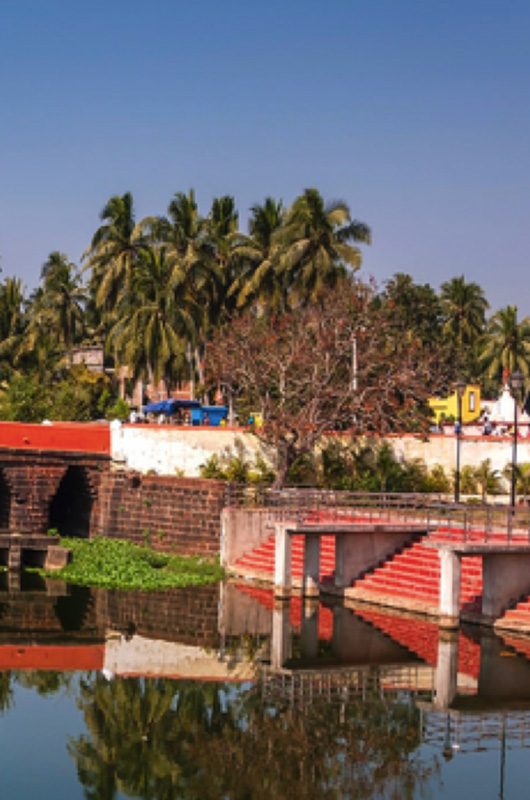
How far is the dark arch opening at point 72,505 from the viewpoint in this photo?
54.8m

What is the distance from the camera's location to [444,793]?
73.0 ft

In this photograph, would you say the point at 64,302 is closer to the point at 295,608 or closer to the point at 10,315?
the point at 10,315

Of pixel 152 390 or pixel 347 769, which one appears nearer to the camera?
pixel 347 769

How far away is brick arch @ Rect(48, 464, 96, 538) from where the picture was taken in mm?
54494

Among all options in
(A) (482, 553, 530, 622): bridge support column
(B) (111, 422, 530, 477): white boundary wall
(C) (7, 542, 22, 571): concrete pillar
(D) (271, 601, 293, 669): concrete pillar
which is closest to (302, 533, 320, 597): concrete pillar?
(D) (271, 601, 293, 669): concrete pillar

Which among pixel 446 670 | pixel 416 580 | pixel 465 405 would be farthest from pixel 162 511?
pixel 465 405

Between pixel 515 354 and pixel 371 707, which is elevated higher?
pixel 515 354

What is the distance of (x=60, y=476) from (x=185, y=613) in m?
16.0

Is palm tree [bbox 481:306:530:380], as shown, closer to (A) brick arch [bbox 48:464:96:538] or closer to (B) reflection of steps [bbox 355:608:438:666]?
(A) brick arch [bbox 48:464:96:538]

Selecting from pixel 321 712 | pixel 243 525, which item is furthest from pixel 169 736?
pixel 243 525

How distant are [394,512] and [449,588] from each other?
26.7 feet

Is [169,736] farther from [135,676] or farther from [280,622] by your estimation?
[280,622]

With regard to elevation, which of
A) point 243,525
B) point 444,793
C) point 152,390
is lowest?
point 444,793

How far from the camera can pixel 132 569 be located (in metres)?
Result: 45.4
